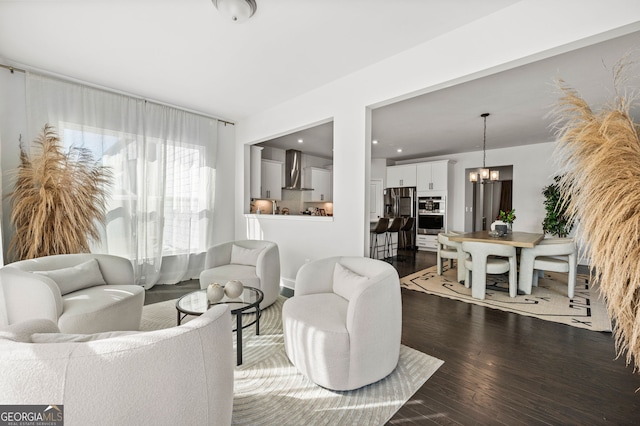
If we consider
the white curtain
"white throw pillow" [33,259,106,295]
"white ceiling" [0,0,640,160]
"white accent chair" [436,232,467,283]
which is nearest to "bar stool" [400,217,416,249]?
"white accent chair" [436,232,467,283]

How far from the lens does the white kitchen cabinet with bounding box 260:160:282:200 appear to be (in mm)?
6227

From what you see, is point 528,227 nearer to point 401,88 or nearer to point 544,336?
point 544,336

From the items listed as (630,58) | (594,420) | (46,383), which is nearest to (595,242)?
(594,420)

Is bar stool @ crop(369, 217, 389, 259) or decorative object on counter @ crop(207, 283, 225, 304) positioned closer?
decorative object on counter @ crop(207, 283, 225, 304)

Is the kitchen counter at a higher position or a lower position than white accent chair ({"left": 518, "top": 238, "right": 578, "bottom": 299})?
higher

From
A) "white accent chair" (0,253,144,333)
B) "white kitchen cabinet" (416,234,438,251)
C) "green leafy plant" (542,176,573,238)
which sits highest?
"green leafy plant" (542,176,573,238)

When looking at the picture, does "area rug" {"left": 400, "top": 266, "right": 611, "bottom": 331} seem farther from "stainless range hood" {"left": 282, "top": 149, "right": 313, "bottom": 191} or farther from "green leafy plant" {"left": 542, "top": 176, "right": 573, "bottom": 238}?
A: "stainless range hood" {"left": 282, "top": 149, "right": 313, "bottom": 191}

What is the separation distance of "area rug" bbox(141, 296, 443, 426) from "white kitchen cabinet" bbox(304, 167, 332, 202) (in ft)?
17.4

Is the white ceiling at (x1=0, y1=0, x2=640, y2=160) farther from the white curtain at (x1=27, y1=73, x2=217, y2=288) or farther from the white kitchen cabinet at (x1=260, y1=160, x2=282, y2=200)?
the white kitchen cabinet at (x1=260, y1=160, x2=282, y2=200)

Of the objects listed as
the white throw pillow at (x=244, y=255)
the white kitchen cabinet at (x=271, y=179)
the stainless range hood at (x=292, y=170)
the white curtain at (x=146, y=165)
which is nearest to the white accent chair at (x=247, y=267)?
the white throw pillow at (x=244, y=255)

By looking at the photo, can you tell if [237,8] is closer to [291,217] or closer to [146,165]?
[291,217]

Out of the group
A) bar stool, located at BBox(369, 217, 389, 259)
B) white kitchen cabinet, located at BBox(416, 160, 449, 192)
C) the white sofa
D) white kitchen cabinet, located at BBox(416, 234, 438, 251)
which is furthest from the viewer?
white kitchen cabinet, located at BBox(416, 234, 438, 251)

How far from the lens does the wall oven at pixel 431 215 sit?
7559 mm

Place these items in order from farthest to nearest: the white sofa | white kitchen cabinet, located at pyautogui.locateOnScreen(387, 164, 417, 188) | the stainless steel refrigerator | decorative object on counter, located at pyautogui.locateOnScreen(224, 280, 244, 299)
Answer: white kitchen cabinet, located at pyautogui.locateOnScreen(387, 164, 417, 188) → the stainless steel refrigerator → decorative object on counter, located at pyautogui.locateOnScreen(224, 280, 244, 299) → the white sofa
